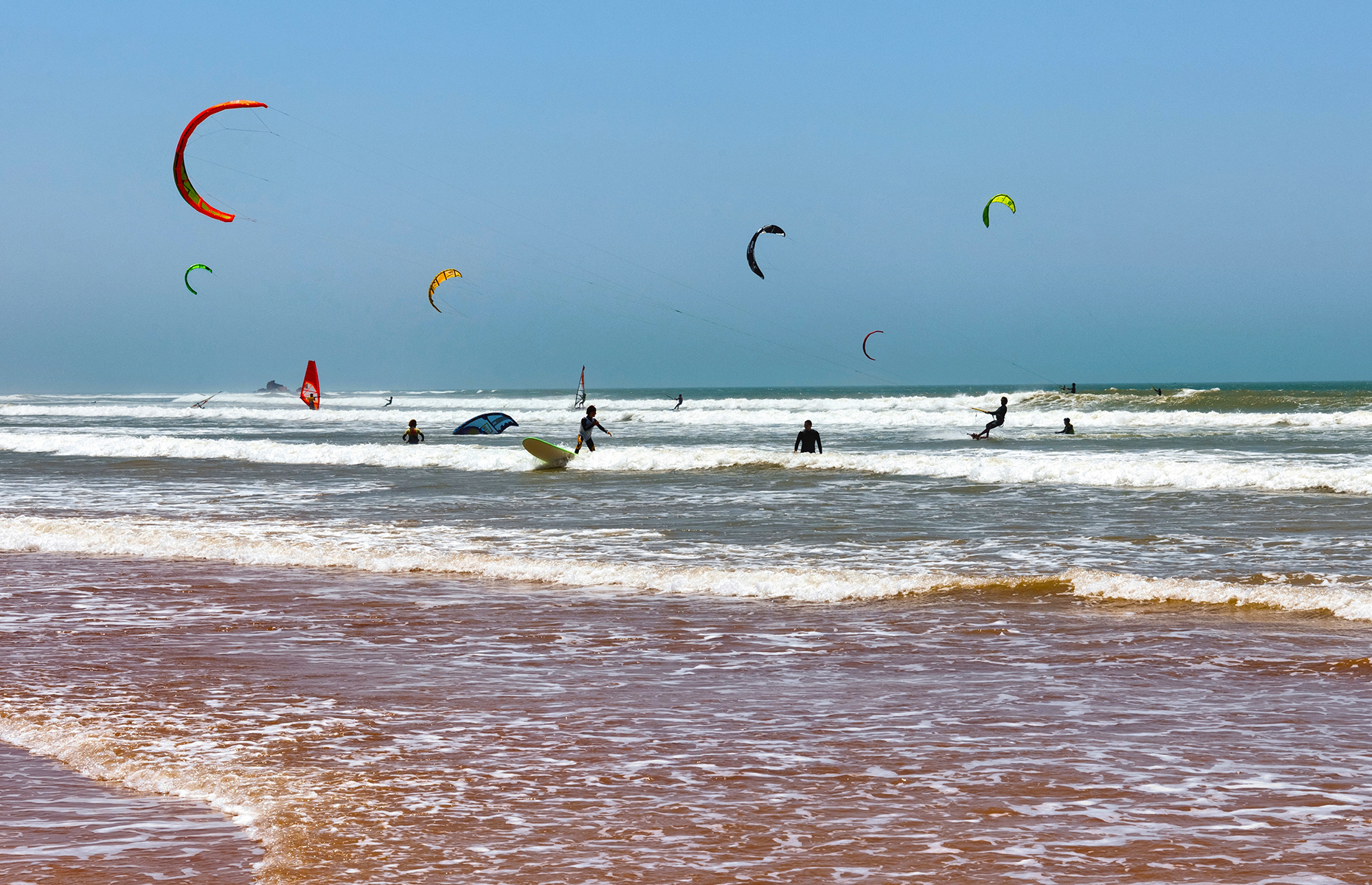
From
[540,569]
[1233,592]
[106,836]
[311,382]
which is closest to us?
[106,836]

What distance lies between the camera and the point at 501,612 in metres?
7.48

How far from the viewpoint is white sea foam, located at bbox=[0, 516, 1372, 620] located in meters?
7.93

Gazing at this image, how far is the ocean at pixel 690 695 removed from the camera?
334 cm

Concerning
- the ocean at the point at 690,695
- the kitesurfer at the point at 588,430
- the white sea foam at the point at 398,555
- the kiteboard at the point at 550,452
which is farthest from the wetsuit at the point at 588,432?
the white sea foam at the point at 398,555

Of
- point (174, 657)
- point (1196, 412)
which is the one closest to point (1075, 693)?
point (174, 657)

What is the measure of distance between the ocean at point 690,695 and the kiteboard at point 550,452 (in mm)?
8300

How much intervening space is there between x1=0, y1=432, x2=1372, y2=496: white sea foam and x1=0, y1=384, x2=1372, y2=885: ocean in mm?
2938

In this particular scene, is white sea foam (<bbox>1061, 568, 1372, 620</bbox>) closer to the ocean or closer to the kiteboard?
the ocean

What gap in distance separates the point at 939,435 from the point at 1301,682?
102 feet

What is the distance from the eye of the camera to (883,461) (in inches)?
821

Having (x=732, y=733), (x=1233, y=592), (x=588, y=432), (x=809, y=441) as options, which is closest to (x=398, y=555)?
(x=732, y=733)

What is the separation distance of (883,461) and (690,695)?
1603 cm

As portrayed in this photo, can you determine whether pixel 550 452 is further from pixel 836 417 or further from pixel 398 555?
pixel 836 417

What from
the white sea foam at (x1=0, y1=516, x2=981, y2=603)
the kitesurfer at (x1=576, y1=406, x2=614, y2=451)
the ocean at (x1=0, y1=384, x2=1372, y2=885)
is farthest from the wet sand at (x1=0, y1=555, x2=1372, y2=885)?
the kitesurfer at (x1=576, y1=406, x2=614, y2=451)
